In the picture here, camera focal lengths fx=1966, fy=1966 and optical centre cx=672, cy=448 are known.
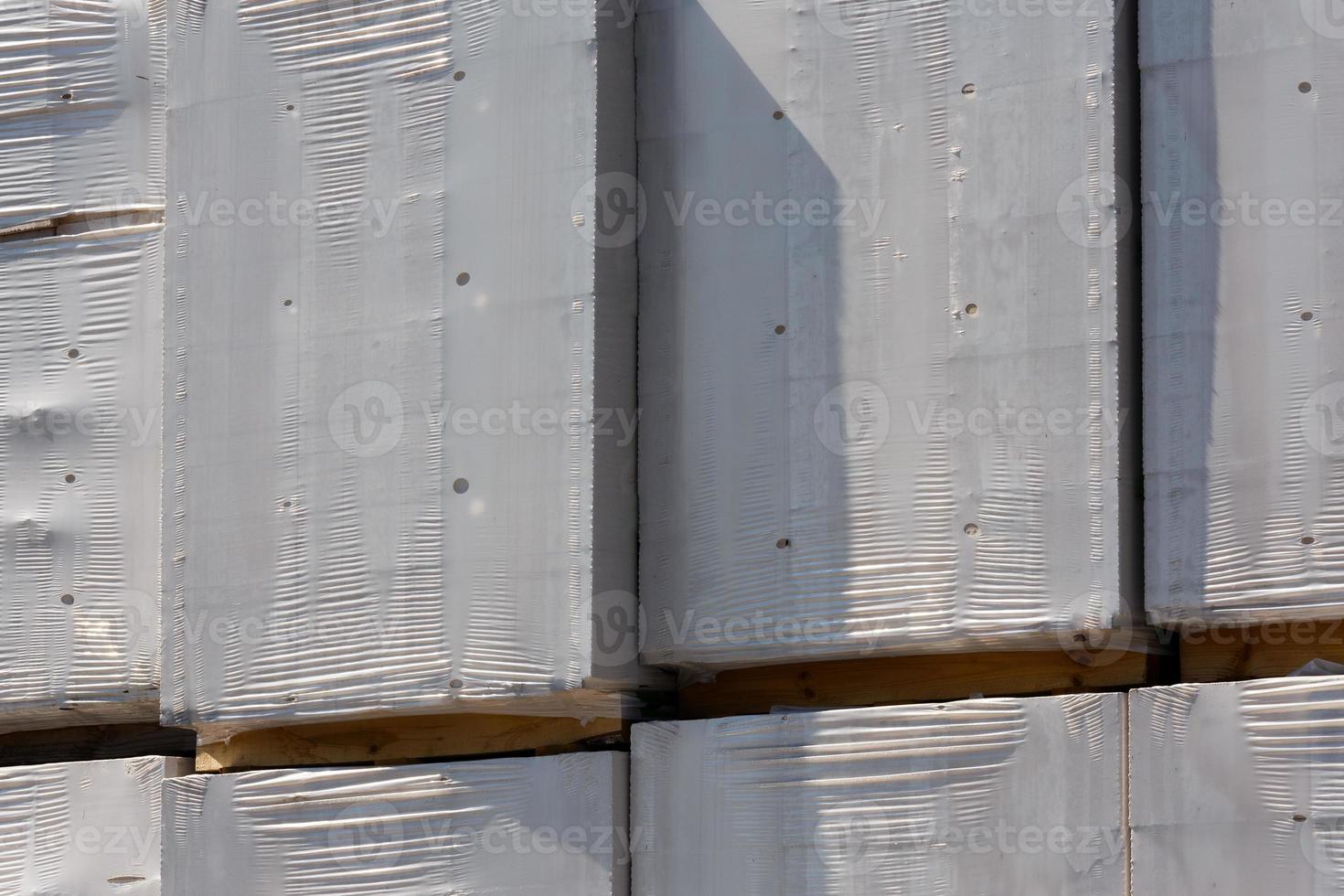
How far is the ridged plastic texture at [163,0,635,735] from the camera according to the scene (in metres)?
6.87

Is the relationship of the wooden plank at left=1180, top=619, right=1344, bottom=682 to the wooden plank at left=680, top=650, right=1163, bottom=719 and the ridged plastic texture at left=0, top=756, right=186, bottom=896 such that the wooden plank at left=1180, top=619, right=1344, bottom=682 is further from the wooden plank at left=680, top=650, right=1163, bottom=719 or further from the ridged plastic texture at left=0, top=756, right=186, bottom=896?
the ridged plastic texture at left=0, top=756, right=186, bottom=896

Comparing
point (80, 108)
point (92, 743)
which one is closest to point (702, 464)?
point (92, 743)

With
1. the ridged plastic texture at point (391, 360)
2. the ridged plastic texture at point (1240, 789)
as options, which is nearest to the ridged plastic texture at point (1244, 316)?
the ridged plastic texture at point (1240, 789)

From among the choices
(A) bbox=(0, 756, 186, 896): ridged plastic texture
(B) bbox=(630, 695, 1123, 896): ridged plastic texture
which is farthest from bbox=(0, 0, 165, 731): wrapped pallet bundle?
(B) bbox=(630, 695, 1123, 896): ridged plastic texture

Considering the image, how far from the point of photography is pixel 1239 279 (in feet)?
20.9

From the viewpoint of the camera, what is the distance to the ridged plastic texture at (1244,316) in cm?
618

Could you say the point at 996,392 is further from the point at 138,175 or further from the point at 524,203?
the point at 138,175

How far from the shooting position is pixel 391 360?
23.4ft

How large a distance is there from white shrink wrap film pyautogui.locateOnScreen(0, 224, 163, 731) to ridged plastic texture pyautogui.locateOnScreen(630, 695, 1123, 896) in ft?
7.43

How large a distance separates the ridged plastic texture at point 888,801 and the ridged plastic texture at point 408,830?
17cm

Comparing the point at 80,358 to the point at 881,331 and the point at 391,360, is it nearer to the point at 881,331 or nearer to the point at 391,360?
the point at 391,360

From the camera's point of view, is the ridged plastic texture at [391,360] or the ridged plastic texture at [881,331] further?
the ridged plastic texture at [391,360]

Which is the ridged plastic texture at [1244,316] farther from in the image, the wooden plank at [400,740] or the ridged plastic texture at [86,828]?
the ridged plastic texture at [86,828]

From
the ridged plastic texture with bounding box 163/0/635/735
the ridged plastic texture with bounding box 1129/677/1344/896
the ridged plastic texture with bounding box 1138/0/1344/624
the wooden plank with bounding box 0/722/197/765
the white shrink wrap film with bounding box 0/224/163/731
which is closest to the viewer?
the ridged plastic texture with bounding box 1129/677/1344/896
